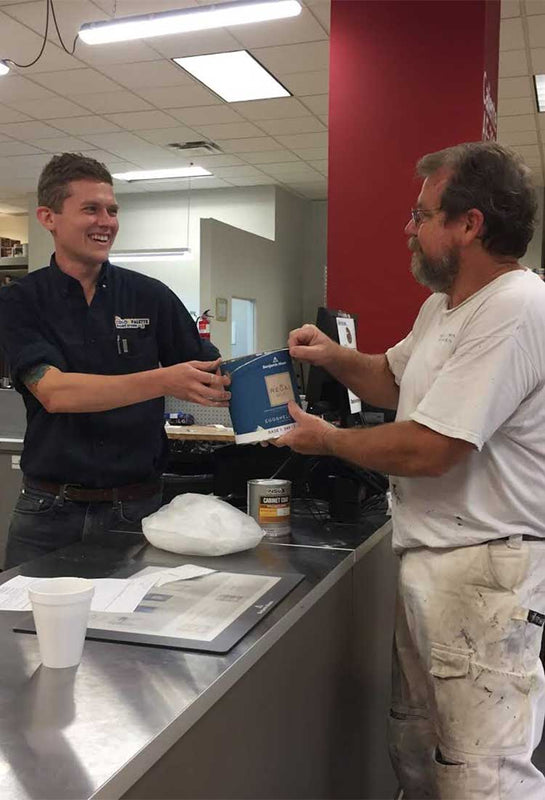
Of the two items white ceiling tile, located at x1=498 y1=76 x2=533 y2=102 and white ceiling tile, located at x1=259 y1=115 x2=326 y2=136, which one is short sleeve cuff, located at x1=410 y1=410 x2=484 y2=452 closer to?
white ceiling tile, located at x1=498 y1=76 x2=533 y2=102

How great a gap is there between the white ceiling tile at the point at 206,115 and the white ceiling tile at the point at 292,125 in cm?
27

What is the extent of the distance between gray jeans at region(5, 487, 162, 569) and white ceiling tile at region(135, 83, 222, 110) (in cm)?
448

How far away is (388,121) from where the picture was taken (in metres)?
3.22

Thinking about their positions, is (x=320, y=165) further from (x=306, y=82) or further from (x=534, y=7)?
(x=534, y=7)

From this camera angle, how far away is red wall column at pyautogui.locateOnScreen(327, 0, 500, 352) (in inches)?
123

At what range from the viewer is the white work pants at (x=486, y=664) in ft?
4.85

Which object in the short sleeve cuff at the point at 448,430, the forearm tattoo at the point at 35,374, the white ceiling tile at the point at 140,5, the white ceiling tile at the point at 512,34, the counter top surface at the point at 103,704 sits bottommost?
the counter top surface at the point at 103,704

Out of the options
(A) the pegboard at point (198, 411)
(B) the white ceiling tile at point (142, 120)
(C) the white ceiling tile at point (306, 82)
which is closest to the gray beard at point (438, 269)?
(A) the pegboard at point (198, 411)

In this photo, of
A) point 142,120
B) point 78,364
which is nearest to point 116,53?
point 142,120

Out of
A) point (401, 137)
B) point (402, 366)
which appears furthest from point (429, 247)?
point (401, 137)

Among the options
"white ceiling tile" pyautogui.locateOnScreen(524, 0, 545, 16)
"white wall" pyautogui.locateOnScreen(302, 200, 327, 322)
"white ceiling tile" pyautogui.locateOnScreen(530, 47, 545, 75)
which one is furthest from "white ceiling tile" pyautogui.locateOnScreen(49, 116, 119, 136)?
"white wall" pyautogui.locateOnScreen(302, 200, 327, 322)

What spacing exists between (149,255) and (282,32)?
4.49m

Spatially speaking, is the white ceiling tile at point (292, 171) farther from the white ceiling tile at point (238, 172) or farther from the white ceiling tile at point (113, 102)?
the white ceiling tile at point (113, 102)

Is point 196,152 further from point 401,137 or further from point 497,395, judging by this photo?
point 497,395
